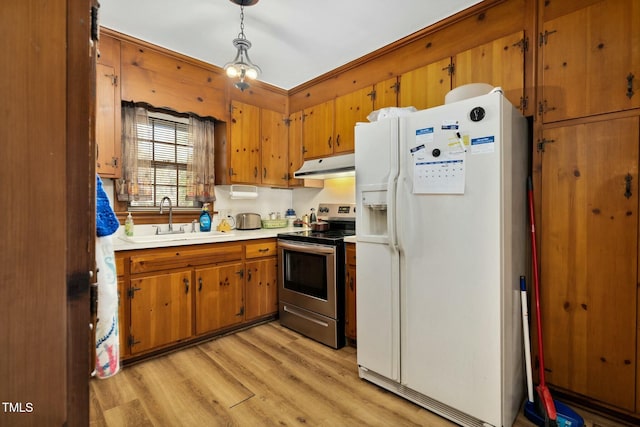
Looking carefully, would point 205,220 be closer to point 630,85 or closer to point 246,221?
point 246,221

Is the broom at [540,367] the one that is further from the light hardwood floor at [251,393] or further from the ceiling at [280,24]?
the ceiling at [280,24]

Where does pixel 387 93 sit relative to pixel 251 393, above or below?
above

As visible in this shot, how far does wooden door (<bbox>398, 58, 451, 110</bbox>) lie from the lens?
239 centimetres

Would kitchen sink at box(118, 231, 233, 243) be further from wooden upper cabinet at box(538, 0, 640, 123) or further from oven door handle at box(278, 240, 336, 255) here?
wooden upper cabinet at box(538, 0, 640, 123)

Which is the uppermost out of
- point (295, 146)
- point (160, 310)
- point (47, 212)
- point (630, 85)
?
point (295, 146)

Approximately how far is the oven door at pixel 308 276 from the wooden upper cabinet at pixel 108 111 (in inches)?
63.9

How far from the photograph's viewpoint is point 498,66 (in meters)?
2.11

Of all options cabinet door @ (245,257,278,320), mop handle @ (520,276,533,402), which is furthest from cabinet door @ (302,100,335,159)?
mop handle @ (520,276,533,402)

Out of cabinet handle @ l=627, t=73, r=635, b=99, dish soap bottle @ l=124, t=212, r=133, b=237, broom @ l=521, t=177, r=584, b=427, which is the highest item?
cabinet handle @ l=627, t=73, r=635, b=99

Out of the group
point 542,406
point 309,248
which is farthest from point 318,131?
point 542,406

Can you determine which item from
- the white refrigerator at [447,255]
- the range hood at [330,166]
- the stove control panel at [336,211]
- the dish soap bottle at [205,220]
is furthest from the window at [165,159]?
the white refrigerator at [447,255]

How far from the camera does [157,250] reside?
2395 mm

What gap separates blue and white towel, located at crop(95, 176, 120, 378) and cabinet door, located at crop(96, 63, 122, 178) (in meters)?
1.75

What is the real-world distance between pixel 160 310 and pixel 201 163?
5.07 feet
